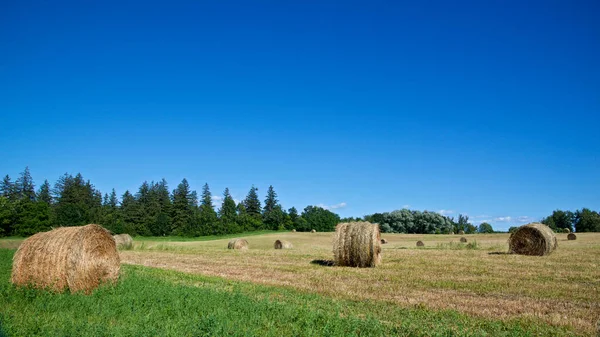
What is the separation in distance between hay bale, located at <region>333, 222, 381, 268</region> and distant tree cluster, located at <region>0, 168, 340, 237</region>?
2682 inches

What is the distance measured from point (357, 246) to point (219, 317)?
412 inches

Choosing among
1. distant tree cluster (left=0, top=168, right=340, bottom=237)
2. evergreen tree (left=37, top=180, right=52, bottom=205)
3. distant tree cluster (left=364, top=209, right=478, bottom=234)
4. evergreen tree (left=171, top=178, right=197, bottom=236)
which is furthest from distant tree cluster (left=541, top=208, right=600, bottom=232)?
evergreen tree (left=37, top=180, right=52, bottom=205)

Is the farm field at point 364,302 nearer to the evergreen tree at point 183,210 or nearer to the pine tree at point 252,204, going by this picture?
the evergreen tree at point 183,210

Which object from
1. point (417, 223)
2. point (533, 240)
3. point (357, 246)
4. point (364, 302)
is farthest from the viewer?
point (417, 223)

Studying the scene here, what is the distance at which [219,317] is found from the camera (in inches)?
274

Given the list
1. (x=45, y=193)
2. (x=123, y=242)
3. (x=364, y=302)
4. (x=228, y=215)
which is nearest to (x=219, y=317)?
(x=364, y=302)

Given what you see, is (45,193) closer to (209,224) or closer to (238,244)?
(209,224)

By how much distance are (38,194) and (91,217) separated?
20885mm

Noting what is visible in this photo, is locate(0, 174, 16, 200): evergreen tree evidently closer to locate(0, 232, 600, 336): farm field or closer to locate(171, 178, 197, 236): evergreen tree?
locate(171, 178, 197, 236): evergreen tree

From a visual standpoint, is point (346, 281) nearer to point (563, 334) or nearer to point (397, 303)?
point (397, 303)

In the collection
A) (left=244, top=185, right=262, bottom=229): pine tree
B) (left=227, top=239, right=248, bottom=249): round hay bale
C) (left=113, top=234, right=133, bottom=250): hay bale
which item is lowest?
(left=227, top=239, right=248, bottom=249): round hay bale

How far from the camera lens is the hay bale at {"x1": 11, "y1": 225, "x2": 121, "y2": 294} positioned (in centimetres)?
1098

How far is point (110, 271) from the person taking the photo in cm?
1212

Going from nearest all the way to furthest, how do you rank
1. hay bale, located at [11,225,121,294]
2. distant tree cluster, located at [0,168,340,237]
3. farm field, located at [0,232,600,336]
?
farm field, located at [0,232,600,336] < hay bale, located at [11,225,121,294] < distant tree cluster, located at [0,168,340,237]
